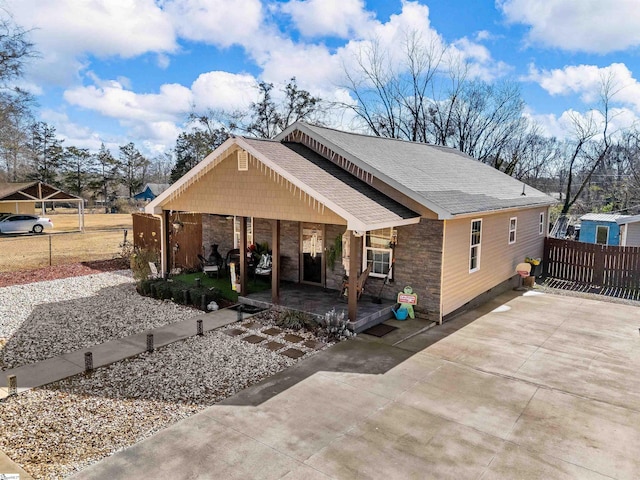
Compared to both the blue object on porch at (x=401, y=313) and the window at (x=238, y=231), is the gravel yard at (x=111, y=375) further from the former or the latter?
the window at (x=238, y=231)

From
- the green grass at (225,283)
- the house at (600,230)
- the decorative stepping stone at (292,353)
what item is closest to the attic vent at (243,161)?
the green grass at (225,283)

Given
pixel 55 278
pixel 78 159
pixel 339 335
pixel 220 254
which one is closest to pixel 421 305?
pixel 339 335

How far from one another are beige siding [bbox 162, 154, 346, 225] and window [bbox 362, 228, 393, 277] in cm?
243

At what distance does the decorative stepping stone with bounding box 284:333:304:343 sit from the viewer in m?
9.44

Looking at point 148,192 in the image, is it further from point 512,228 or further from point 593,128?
point 512,228

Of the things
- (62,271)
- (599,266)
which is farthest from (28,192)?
(599,266)

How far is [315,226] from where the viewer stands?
1310cm

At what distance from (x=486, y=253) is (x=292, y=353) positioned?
7319 mm

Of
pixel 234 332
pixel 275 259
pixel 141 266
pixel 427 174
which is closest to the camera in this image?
pixel 234 332

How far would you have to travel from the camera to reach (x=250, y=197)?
11.1 m

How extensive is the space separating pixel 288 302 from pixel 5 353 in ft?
20.5

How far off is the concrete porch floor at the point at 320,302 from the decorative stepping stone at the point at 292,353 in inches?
65.3

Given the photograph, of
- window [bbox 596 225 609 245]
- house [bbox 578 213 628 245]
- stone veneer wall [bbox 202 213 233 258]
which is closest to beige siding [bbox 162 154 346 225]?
stone veneer wall [bbox 202 213 233 258]

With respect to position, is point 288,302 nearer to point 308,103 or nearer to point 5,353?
point 5,353
